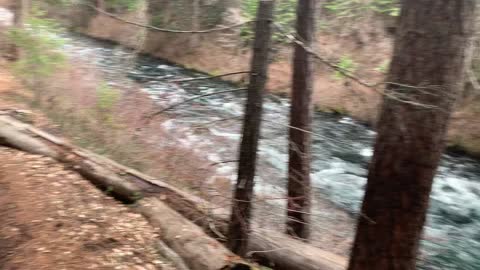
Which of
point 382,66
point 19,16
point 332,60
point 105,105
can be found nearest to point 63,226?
point 105,105

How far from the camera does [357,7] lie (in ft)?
67.2

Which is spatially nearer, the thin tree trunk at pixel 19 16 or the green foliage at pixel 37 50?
the green foliage at pixel 37 50

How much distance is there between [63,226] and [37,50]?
7888mm

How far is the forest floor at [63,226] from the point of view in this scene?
5.16 m

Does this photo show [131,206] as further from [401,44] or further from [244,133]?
[401,44]

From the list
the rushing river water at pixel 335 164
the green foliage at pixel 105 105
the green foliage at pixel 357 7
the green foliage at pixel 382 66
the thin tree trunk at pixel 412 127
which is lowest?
the rushing river water at pixel 335 164

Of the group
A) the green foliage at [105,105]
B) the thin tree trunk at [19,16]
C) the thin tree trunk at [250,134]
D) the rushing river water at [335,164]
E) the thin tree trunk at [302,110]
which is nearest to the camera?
the thin tree trunk at [250,134]

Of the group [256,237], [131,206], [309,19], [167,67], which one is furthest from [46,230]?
[167,67]

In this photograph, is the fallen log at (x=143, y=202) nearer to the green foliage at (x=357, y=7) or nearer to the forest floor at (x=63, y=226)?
the forest floor at (x=63, y=226)

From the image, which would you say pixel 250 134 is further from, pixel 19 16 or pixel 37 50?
pixel 19 16

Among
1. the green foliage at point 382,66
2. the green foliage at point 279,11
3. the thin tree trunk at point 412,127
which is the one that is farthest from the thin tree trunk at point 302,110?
the green foliage at point 279,11

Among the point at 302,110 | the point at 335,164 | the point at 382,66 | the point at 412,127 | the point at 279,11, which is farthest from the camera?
the point at 279,11

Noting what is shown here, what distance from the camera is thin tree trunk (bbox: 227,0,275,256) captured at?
16.0 ft

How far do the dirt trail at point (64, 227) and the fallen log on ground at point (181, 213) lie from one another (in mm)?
214
